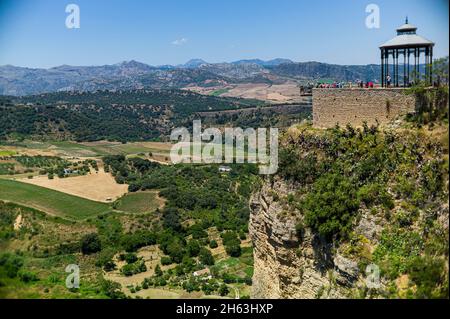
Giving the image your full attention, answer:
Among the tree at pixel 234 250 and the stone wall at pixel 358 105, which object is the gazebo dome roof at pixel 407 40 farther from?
the tree at pixel 234 250

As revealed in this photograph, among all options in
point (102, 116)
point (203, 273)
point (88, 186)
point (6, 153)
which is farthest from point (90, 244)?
point (102, 116)

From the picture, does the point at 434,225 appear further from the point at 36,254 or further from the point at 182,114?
the point at 182,114

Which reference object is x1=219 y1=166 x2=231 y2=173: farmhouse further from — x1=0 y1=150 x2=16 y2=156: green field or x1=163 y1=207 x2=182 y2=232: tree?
x1=0 y1=150 x2=16 y2=156: green field

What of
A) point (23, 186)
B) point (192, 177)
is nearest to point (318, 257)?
point (23, 186)

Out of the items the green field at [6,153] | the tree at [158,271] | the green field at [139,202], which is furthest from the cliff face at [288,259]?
the green field at [6,153]

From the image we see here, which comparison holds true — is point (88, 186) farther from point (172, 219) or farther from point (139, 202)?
point (172, 219)

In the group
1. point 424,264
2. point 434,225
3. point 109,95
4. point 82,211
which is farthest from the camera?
point 109,95
